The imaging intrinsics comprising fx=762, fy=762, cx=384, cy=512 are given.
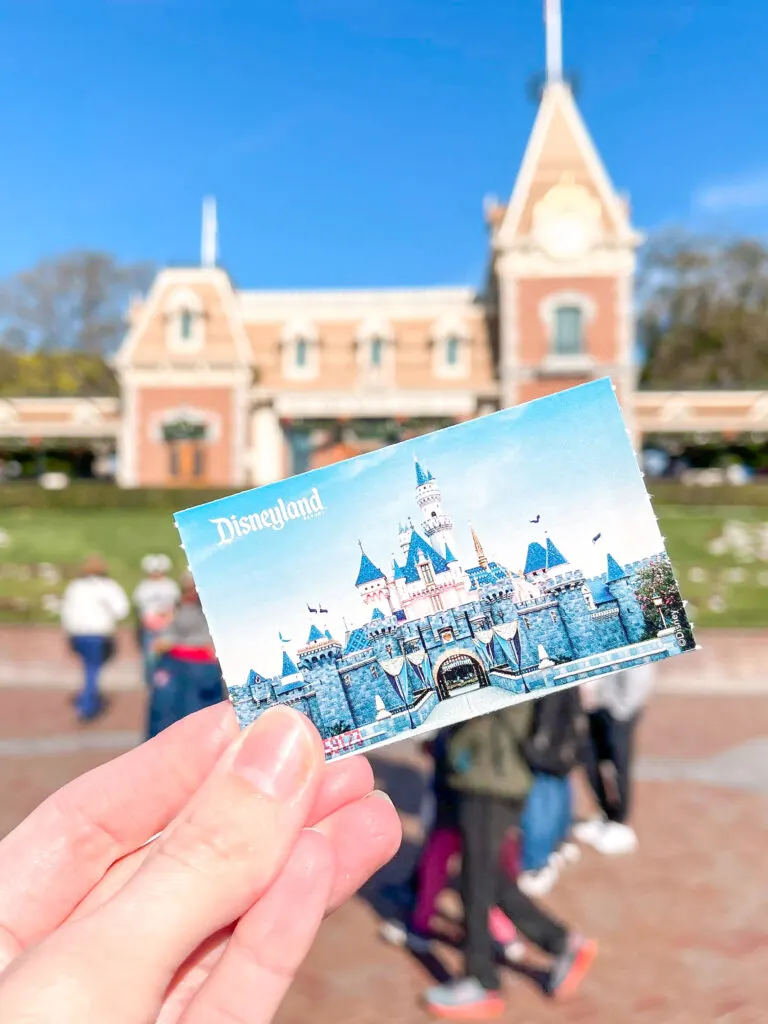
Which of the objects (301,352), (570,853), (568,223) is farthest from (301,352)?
(570,853)

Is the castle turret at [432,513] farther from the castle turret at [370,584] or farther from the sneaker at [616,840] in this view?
the sneaker at [616,840]

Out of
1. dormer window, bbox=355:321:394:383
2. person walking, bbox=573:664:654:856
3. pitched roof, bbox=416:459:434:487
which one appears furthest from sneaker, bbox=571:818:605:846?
dormer window, bbox=355:321:394:383

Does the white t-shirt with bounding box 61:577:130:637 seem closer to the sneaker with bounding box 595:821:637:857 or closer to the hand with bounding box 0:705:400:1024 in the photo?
the sneaker with bounding box 595:821:637:857

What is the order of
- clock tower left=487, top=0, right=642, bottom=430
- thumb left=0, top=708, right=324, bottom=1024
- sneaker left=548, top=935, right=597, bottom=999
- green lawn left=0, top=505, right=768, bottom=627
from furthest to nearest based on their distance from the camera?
clock tower left=487, top=0, right=642, bottom=430 → green lawn left=0, top=505, right=768, bottom=627 → sneaker left=548, top=935, right=597, bottom=999 → thumb left=0, top=708, right=324, bottom=1024

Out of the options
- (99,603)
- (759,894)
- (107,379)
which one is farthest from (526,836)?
(107,379)

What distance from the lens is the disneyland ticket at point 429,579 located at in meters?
1.82

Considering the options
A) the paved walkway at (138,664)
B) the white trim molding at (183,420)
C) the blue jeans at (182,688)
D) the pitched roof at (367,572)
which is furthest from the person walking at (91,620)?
the white trim molding at (183,420)

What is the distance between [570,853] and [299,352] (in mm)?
24815

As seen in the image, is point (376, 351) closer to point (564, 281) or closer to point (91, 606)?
point (564, 281)

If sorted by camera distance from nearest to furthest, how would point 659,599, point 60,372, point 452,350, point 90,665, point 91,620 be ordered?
point 659,599, point 91,620, point 90,665, point 452,350, point 60,372

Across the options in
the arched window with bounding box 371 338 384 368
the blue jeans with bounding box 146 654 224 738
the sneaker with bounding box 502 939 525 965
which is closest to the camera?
the sneaker with bounding box 502 939 525 965

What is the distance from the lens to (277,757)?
5.55 feet

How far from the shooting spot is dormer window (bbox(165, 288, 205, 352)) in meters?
27.4

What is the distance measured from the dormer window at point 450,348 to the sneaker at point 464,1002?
2501cm
